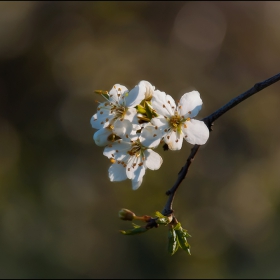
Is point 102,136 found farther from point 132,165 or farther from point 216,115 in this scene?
point 216,115

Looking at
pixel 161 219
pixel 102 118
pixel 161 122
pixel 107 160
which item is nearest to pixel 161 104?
pixel 161 122

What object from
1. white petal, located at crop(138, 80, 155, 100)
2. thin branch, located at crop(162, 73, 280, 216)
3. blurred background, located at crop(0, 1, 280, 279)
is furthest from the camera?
blurred background, located at crop(0, 1, 280, 279)

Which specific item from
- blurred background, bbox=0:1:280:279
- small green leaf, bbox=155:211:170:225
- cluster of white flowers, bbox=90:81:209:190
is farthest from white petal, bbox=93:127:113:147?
blurred background, bbox=0:1:280:279

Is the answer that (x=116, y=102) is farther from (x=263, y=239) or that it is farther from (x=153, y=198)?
(x=263, y=239)

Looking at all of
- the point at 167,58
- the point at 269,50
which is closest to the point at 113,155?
the point at 167,58

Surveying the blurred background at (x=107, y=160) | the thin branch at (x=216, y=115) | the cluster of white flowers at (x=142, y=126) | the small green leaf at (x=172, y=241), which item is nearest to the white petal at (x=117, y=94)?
the cluster of white flowers at (x=142, y=126)

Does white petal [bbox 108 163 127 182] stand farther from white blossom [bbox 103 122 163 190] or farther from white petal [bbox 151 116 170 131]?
white petal [bbox 151 116 170 131]
